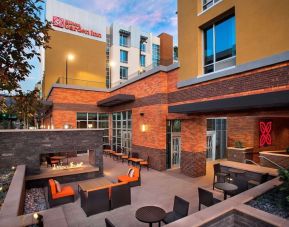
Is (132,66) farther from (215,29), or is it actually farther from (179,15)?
(215,29)

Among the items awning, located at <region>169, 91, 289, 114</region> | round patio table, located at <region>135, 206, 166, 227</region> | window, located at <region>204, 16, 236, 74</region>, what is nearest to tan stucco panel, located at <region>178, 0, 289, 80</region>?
window, located at <region>204, 16, 236, 74</region>

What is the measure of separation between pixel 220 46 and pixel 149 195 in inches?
312

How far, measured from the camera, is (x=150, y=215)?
5.69 meters

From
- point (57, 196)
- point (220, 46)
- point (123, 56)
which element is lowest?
point (57, 196)

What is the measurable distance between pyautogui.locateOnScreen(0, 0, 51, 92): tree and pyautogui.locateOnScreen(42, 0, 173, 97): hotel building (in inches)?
607

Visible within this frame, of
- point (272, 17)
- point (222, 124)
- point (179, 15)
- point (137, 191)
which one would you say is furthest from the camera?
point (222, 124)

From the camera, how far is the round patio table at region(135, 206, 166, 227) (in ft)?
17.9

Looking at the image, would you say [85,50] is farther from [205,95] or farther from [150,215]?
[150,215]

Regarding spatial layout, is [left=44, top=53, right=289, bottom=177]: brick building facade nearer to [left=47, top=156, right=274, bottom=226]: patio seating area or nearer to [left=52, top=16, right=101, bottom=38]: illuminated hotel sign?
[left=47, top=156, right=274, bottom=226]: patio seating area

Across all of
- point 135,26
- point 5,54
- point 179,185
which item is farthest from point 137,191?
point 135,26

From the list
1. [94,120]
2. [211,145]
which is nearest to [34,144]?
[94,120]

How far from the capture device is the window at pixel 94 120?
1991 cm

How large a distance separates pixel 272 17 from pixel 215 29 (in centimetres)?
331

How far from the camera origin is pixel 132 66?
117ft
